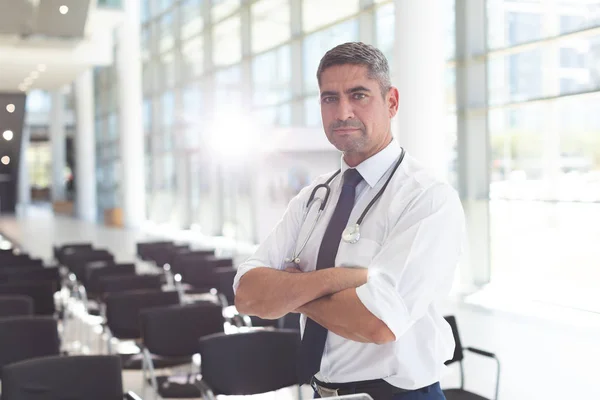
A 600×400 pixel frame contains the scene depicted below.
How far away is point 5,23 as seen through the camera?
49.4 feet

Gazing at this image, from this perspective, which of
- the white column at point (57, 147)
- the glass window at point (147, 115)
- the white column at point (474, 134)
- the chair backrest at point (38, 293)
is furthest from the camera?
the white column at point (57, 147)

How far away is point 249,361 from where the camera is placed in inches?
163

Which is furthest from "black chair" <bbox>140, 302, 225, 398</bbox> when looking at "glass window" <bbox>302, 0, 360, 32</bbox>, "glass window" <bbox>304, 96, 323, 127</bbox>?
"glass window" <bbox>304, 96, 323, 127</bbox>

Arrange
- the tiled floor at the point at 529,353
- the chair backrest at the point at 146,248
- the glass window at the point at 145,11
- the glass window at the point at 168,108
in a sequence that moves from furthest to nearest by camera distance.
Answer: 1. the glass window at the point at 145,11
2. the glass window at the point at 168,108
3. the chair backrest at the point at 146,248
4. the tiled floor at the point at 529,353

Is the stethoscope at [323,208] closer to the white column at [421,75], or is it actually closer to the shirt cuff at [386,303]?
the shirt cuff at [386,303]

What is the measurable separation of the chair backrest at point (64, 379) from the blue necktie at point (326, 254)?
1.90 m

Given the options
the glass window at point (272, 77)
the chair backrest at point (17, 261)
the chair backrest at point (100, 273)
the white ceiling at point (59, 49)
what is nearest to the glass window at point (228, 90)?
the glass window at point (272, 77)

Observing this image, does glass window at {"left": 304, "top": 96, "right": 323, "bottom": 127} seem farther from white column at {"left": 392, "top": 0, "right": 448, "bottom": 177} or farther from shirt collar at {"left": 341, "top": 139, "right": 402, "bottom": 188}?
shirt collar at {"left": 341, "top": 139, "right": 402, "bottom": 188}

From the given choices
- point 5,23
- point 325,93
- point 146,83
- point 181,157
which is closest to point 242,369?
point 325,93

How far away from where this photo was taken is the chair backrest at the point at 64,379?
3449mm

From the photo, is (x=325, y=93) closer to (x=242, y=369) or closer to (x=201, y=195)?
(x=242, y=369)

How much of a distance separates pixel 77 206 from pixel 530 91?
77.0ft

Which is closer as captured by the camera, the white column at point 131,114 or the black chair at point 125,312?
the black chair at point 125,312

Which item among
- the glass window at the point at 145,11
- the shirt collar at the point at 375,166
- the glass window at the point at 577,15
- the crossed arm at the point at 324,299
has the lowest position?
the crossed arm at the point at 324,299
